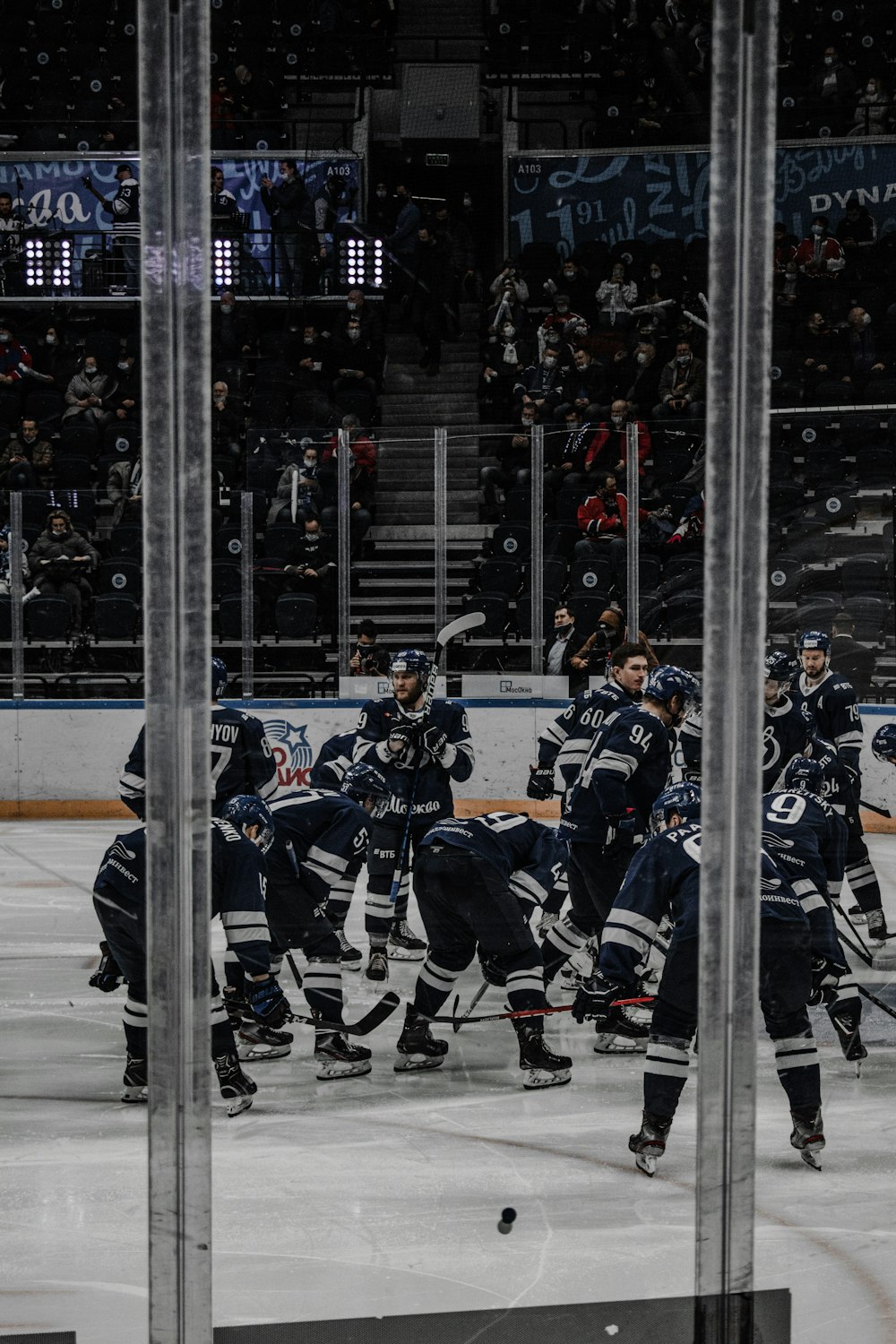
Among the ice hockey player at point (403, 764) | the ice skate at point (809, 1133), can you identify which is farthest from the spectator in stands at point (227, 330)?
the ice skate at point (809, 1133)

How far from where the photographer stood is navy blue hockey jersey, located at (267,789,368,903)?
4.33 meters

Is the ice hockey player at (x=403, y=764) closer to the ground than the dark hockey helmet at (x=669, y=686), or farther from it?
closer to the ground

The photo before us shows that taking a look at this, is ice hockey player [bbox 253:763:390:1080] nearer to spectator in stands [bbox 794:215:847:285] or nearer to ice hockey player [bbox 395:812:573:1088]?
ice hockey player [bbox 395:812:573:1088]

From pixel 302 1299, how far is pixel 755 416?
162cm

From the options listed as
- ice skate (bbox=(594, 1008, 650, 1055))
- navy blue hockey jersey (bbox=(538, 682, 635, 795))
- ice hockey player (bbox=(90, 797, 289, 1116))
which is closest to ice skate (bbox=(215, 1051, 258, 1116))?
ice hockey player (bbox=(90, 797, 289, 1116))

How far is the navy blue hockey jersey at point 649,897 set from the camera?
3316 millimetres

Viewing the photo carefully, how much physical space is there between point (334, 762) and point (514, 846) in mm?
1403

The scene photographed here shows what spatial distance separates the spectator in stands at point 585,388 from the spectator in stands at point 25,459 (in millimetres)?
2754

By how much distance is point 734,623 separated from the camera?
4.96 feet

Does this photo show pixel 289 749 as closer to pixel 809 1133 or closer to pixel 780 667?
pixel 780 667

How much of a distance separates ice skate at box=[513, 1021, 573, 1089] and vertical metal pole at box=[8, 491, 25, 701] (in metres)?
4.60

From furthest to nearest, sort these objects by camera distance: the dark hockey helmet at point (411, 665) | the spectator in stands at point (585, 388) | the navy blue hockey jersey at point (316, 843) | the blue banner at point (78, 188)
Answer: the blue banner at point (78, 188), the spectator in stands at point (585, 388), the dark hockey helmet at point (411, 665), the navy blue hockey jersey at point (316, 843)

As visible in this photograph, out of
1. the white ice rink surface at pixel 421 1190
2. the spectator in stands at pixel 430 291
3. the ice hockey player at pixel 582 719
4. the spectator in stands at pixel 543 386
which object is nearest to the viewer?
the white ice rink surface at pixel 421 1190

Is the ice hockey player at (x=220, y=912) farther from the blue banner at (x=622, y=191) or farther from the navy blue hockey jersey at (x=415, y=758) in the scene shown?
the blue banner at (x=622, y=191)
